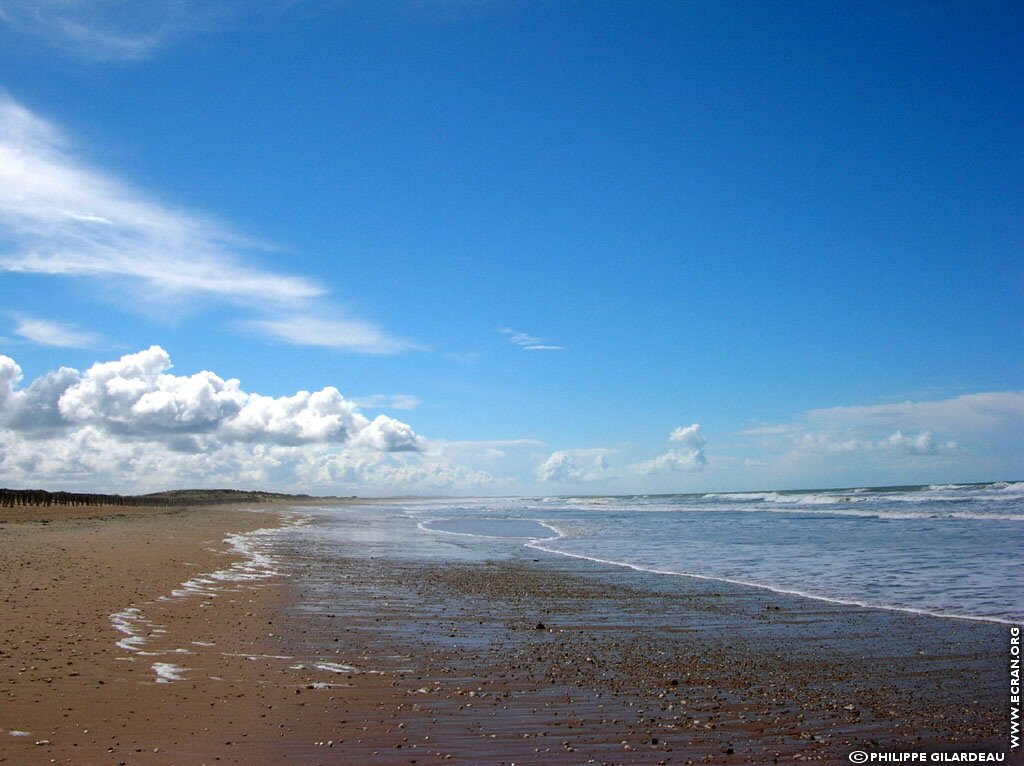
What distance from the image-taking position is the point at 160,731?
21.1ft

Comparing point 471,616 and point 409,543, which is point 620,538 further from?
point 471,616

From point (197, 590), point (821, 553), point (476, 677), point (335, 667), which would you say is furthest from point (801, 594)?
point (197, 590)

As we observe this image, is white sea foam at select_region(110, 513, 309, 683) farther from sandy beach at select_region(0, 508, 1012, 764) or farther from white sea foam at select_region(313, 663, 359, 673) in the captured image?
white sea foam at select_region(313, 663, 359, 673)

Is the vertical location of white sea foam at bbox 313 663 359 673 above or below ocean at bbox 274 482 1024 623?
above

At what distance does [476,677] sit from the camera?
845cm

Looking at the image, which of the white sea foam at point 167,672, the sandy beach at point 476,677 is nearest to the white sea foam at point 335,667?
the sandy beach at point 476,677

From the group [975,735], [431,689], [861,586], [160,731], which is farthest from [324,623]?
[861,586]

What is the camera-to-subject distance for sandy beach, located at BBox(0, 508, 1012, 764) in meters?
6.27

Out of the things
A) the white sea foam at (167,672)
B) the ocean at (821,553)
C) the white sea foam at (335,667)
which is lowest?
the ocean at (821,553)

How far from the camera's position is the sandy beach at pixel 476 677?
6273mm

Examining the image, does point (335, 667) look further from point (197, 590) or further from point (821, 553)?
point (821, 553)

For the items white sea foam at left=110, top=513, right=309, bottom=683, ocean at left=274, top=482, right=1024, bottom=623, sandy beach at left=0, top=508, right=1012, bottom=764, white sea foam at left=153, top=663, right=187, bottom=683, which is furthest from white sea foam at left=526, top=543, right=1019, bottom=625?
white sea foam at left=153, top=663, right=187, bottom=683

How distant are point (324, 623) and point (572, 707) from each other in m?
5.60

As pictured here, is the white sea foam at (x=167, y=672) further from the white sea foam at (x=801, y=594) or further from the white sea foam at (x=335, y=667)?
the white sea foam at (x=801, y=594)
